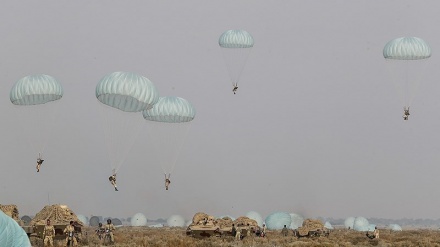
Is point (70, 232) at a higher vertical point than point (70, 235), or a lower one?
higher

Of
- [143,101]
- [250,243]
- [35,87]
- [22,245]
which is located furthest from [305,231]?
[22,245]

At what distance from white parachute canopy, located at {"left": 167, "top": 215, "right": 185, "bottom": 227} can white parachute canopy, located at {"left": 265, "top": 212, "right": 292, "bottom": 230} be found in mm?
25443

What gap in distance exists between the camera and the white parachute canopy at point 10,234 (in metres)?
19.8

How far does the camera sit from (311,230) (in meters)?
49.1

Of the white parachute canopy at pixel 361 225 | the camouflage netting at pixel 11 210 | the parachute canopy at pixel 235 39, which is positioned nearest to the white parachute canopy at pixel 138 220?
the white parachute canopy at pixel 361 225

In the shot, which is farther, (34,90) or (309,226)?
(309,226)

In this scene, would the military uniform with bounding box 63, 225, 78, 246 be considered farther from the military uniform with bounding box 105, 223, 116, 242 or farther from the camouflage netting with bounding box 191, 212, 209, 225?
the camouflage netting with bounding box 191, 212, 209, 225

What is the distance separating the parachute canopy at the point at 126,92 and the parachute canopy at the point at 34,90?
5.17 m

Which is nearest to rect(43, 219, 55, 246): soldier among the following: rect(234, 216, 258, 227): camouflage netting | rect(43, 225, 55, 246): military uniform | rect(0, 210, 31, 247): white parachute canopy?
rect(43, 225, 55, 246): military uniform

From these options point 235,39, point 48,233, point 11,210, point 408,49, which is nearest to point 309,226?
point 408,49

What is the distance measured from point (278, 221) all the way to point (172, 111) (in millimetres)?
27663

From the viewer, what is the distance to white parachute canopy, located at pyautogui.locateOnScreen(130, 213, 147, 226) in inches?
3782

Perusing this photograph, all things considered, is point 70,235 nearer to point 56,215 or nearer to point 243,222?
point 56,215

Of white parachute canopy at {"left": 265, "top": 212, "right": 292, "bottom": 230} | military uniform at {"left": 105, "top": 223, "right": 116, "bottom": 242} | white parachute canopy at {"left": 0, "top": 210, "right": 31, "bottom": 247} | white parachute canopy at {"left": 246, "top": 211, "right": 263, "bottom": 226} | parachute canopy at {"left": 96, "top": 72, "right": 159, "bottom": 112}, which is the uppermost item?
parachute canopy at {"left": 96, "top": 72, "right": 159, "bottom": 112}
